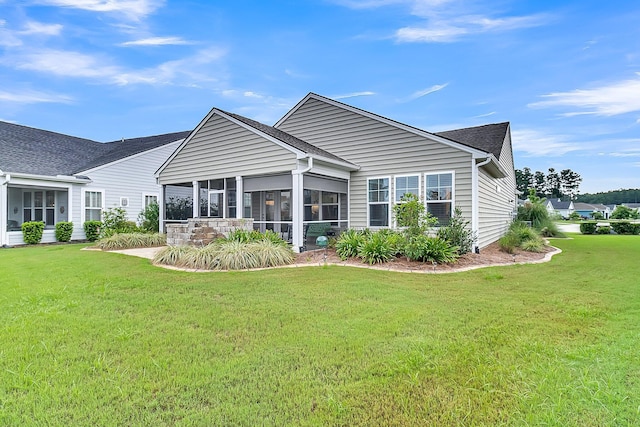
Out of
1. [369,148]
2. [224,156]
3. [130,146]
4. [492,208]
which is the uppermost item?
[130,146]

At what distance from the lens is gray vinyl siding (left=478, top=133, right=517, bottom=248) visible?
10.7 m

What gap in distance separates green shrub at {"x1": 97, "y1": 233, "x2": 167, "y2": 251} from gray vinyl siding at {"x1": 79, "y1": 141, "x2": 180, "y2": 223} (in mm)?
4937

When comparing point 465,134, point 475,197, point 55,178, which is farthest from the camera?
point 465,134

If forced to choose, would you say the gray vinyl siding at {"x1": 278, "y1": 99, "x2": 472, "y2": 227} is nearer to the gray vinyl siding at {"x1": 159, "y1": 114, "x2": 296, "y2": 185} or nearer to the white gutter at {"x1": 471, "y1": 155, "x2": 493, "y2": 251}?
the white gutter at {"x1": 471, "y1": 155, "x2": 493, "y2": 251}

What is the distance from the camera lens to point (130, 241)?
12227mm

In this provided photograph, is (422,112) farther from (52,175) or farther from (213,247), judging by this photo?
(52,175)

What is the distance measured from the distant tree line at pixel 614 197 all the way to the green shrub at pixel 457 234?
89.2 meters

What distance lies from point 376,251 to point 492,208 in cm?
699

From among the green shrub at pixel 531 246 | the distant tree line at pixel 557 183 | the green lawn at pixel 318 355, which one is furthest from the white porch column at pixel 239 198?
the distant tree line at pixel 557 183

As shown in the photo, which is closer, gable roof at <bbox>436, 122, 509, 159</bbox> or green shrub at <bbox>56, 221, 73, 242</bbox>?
gable roof at <bbox>436, 122, 509, 159</bbox>

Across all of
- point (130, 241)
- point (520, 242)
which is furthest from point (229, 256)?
point (520, 242)

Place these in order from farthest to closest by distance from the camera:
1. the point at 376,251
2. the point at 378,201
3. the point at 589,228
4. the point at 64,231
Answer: the point at 589,228 < the point at 64,231 < the point at 378,201 < the point at 376,251

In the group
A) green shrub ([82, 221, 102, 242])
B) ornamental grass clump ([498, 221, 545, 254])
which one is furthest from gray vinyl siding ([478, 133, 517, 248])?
green shrub ([82, 221, 102, 242])

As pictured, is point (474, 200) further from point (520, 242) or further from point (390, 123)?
point (520, 242)
